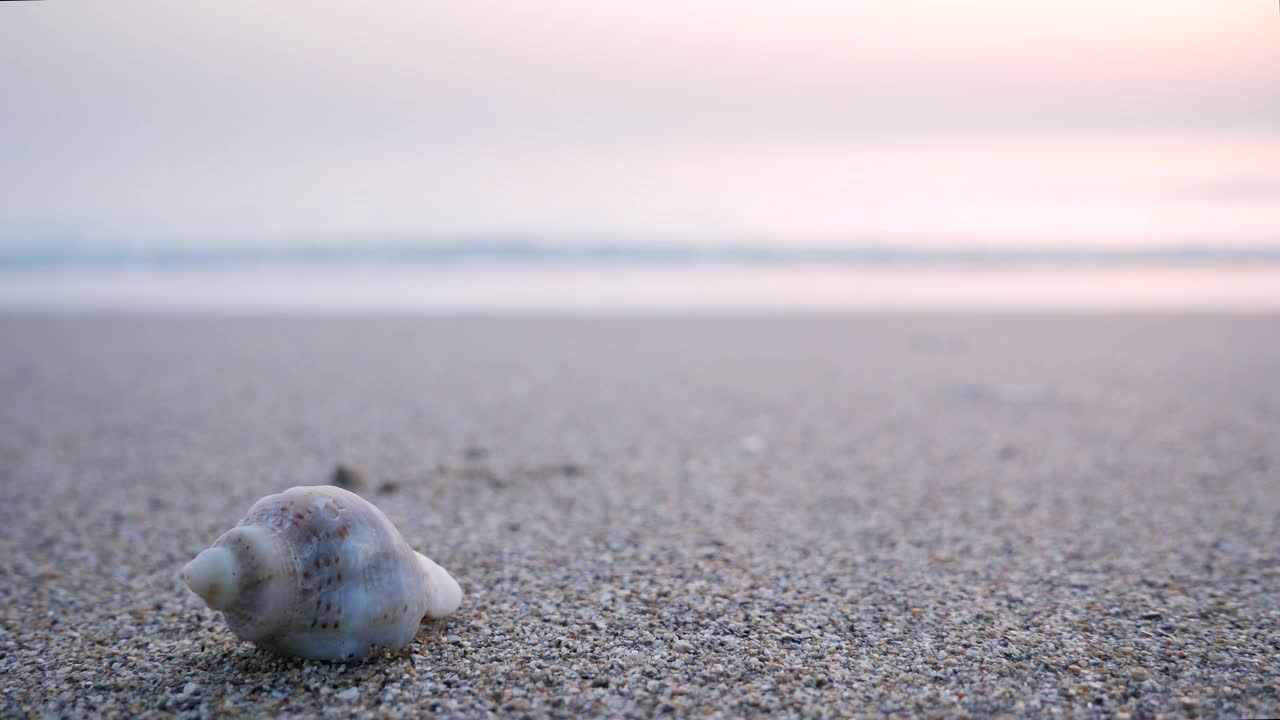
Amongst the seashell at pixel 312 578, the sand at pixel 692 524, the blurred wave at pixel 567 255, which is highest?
the blurred wave at pixel 567 255

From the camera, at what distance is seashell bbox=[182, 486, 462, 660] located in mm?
2084

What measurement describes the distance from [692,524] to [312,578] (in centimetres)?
164

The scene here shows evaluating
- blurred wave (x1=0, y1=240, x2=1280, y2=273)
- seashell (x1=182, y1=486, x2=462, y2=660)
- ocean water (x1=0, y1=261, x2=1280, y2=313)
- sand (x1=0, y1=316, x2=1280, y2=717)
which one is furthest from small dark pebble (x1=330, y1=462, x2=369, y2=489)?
blurred wave (x1=0, y1=240, x2=1280, y2=273)

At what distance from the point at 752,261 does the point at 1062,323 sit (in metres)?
8.24

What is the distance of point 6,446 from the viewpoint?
4.76 meters

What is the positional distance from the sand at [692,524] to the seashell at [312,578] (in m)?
0.09

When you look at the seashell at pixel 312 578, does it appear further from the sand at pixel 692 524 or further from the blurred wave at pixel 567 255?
the blurred wave at pixel 567 255

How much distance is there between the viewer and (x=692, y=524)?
3492 mm

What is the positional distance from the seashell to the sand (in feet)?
0.29

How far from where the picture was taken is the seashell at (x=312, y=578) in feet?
6.84

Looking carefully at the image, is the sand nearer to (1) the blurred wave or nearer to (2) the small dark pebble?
(2) the small dark pebble

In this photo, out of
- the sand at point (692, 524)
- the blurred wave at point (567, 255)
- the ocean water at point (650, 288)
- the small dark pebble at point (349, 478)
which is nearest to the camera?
the sand at point (692, 524)

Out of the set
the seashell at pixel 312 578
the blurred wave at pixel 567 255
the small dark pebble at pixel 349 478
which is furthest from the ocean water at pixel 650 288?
the seashell at pixel 312 578

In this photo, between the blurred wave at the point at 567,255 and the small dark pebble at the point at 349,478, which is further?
the blurred wave at the point at 567,255
